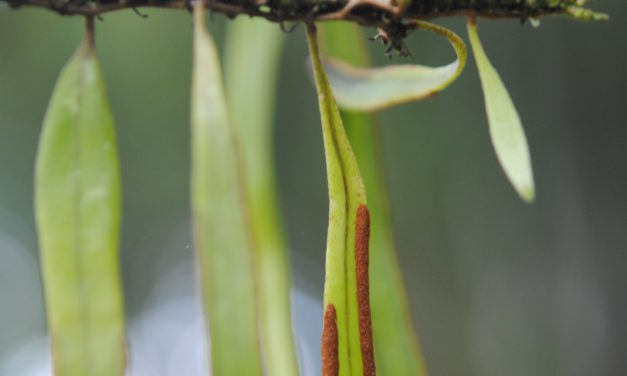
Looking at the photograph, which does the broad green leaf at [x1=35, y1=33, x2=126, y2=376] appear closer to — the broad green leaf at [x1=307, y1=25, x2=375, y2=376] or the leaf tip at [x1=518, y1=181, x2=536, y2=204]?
the broad green leaf at [x1=307, y1=25, x2=375, y2=376]

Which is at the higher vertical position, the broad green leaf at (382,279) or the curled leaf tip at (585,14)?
the curled leaf tip at (585,14)

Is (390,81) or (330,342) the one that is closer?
(330,342)

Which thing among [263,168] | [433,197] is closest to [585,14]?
[263,168]

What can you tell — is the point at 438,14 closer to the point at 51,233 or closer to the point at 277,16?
the point at 277,16

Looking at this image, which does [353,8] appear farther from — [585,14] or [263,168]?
[263,168]

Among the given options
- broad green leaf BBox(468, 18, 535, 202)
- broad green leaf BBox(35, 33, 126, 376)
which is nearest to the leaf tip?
broad green leaf BBox(468, 18, 535, 202)

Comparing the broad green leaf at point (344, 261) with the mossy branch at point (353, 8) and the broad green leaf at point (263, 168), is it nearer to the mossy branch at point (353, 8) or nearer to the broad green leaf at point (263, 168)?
the mossy branch at point (353, 8)

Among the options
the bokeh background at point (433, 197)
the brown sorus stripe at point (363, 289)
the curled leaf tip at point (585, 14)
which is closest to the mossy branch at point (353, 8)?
the curled leaf tip at point (585, 14)
